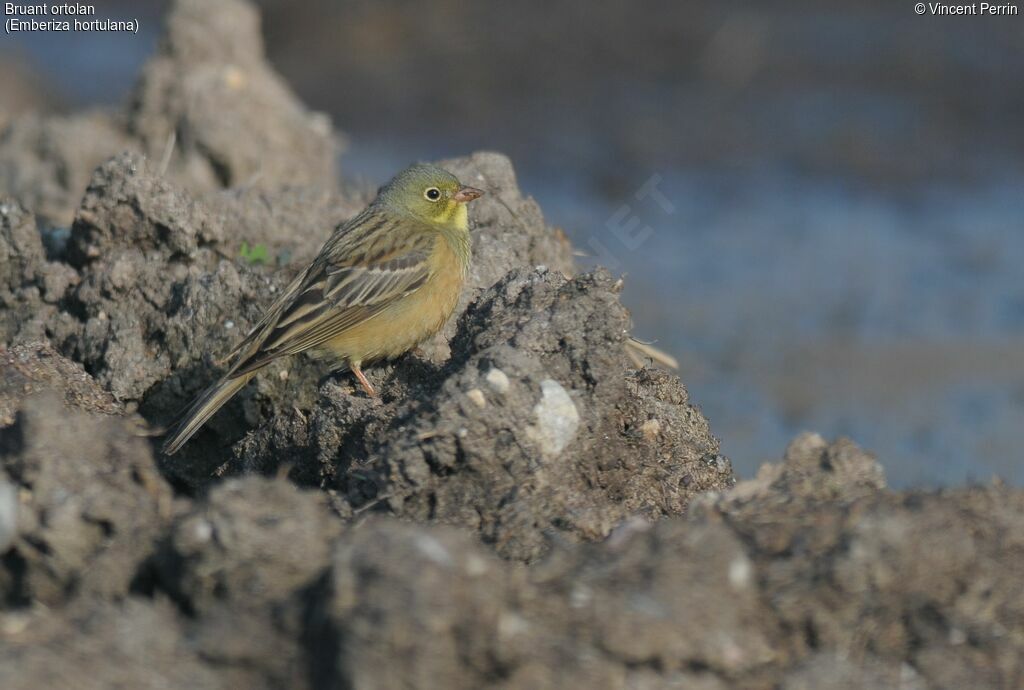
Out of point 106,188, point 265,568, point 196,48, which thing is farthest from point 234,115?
point 265,568

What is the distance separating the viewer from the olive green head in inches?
303

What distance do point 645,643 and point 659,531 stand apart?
0.43 m

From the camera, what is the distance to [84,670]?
148 inches

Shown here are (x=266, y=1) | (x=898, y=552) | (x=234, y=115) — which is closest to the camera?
(x=898, y=552)

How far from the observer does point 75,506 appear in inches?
177

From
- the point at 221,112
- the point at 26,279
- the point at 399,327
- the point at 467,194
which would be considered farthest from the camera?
the point at 221,112

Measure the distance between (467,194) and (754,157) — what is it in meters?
10.7

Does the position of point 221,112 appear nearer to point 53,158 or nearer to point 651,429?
point 53,158

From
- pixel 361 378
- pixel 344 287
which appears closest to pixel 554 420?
pixel 361 378

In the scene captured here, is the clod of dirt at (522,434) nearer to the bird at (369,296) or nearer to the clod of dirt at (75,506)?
the bird at (369,296)

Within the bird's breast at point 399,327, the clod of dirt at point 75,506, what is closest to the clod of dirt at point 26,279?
the bird's breast at point 399,327

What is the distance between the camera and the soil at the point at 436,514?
3811mm

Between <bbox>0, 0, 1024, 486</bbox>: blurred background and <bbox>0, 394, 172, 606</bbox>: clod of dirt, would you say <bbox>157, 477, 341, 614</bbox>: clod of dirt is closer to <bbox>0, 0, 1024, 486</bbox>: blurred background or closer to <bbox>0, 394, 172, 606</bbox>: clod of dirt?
<bbox>0, 394, 172, 606</bbox>: clod of dirt

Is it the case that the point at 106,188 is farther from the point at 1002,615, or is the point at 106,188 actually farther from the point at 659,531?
the point at 1002,615
